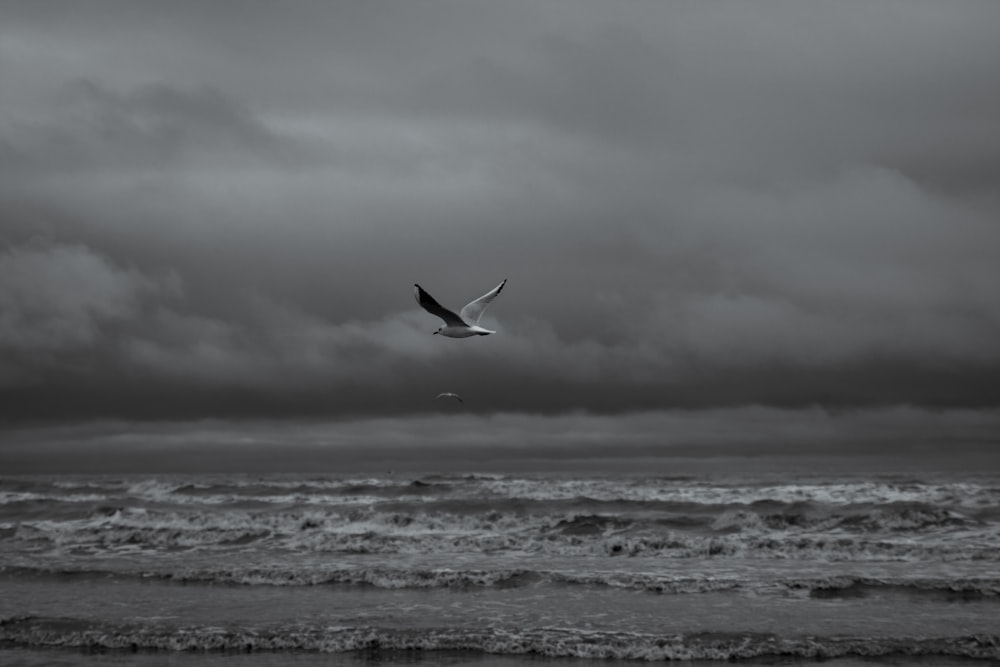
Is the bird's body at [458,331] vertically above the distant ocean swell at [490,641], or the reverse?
the bird's body at [458,331]

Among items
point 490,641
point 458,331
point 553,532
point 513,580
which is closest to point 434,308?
point 458,331

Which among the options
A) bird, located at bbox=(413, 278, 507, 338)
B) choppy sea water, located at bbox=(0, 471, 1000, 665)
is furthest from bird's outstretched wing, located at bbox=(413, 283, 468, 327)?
choppy sea water, located at bbox=(0, 471, 1000, 665)

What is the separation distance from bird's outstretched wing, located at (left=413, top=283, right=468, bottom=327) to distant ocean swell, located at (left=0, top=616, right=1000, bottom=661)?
485cm

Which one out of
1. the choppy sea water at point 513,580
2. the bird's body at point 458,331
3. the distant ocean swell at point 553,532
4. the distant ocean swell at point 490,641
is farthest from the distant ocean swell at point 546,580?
the bird's body at point 458,331

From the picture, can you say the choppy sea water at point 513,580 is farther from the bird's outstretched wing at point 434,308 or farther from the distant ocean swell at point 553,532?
the bird's outstretched wing at point 434,308

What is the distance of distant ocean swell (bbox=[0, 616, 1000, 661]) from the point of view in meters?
12.3

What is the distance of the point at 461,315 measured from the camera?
16.2 metres

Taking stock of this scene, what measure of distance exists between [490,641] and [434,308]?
201 inches

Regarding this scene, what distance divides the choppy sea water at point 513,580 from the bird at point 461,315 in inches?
176

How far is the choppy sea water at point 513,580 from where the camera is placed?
12.9 meters

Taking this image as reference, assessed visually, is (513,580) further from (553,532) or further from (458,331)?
(553,532)

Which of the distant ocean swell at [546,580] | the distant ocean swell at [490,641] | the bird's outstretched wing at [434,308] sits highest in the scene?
the bird's outstretched wing at [434,308]

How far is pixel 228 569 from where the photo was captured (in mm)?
19062

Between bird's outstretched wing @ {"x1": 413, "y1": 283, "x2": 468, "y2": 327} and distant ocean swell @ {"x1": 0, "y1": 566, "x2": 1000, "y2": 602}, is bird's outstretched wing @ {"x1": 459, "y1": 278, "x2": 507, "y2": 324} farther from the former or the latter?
distant ocean swell @ {"x1": 0, "y1": 566, "x2": 1000, "y2": 602}
